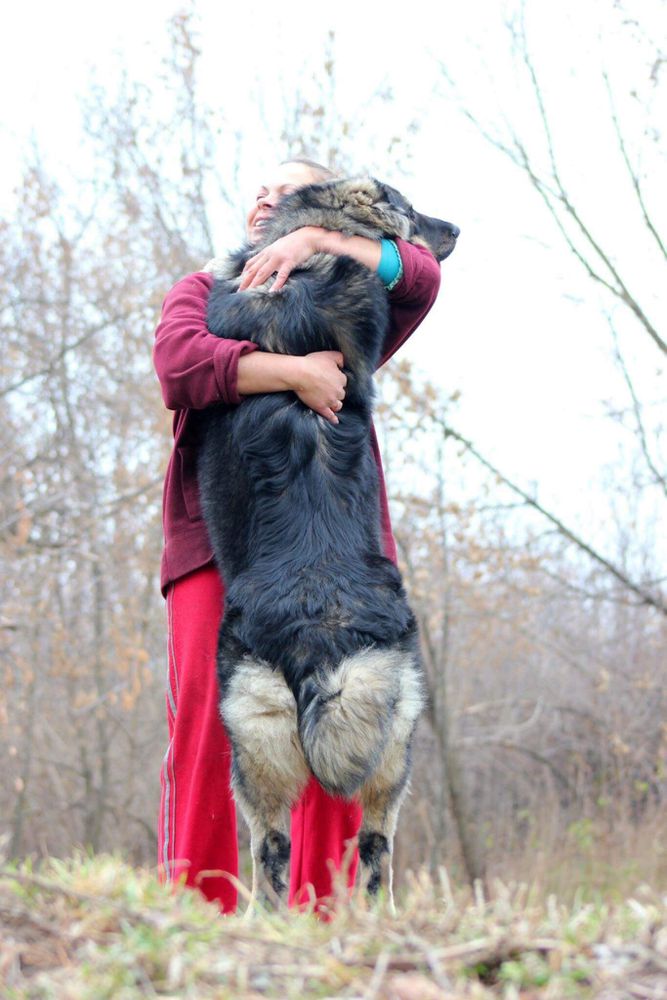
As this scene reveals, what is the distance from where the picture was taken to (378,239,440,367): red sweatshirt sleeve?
3650 millimetres

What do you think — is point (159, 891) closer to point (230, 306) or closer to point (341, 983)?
point (341, 983)

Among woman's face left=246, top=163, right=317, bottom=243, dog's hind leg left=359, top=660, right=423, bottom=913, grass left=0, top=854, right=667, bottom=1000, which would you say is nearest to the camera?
grass left=0, top=854, right=667, bottom=1000

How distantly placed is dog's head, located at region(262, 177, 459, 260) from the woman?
61 mm

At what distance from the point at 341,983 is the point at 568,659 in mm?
10654

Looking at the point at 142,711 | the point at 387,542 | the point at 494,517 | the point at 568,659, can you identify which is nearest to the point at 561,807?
the point at 568,659

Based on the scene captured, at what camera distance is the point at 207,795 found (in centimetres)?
350

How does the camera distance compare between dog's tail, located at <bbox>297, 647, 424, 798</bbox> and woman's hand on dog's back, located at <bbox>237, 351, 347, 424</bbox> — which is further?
woman's hand on dog's back, located at <bbox>237, 351, 347, 424</bbox>

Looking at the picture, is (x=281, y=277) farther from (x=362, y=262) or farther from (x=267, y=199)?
(x=267, y=199)

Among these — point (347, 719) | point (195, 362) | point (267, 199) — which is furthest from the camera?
point (267, 199)

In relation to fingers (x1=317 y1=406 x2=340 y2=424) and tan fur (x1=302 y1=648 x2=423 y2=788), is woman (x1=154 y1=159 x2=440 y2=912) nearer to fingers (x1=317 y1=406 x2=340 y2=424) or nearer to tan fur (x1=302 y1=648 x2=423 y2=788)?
fingers (x1=317 y1=406 x2=340 y2=424)

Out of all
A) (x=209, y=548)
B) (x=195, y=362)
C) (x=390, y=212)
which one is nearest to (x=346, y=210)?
(x=390, y=212)

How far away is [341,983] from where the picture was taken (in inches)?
65.9

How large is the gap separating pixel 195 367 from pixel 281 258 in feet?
1.60

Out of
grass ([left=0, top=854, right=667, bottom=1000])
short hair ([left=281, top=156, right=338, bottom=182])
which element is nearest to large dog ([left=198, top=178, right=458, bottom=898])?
short hair ([left=281, top=156, right=338, bottom=182])
